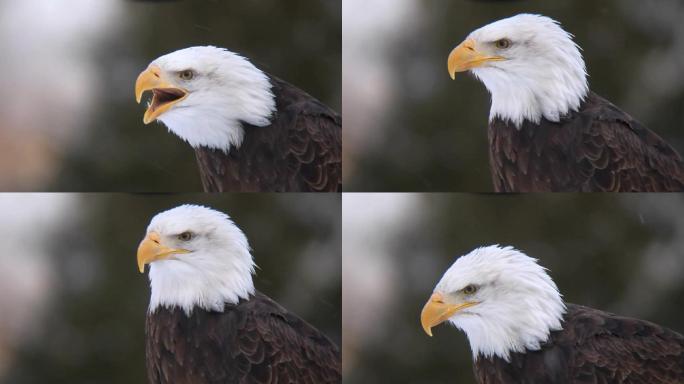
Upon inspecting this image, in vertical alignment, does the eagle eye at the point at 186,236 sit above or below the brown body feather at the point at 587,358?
above

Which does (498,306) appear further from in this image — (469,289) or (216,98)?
(216,98)

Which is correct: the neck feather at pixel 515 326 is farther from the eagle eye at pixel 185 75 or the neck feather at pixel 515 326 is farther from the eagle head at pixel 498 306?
the eagle eye at pixel 185 75

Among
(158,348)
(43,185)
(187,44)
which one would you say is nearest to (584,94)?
(187,44)

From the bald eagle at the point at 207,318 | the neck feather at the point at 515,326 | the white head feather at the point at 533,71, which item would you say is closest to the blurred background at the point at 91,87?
the bald eagle at the point at 207,318

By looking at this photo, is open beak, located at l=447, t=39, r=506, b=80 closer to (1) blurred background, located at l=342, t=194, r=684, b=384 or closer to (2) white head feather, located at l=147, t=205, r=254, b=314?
(1) blurred background, located at l=342, t=194, r=684, b=384

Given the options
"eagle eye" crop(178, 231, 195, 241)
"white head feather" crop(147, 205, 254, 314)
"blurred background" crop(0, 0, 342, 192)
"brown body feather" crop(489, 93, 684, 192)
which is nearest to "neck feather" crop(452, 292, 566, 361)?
"brown body feather" crop(489, 93, 684, 192)

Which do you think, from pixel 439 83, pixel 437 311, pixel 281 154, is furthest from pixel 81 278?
pixel 439 83
